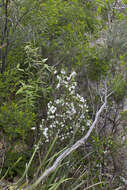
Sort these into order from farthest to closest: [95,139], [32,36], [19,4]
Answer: [32,36]
[19,4]
[95,139]

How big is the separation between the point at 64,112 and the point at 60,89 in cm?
30

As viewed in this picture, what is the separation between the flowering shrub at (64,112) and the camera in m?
2.48

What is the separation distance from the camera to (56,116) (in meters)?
2.53

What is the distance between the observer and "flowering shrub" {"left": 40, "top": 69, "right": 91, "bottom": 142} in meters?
2.48

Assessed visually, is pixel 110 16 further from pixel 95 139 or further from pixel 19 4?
pixel 95 139

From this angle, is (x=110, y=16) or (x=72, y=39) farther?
(x=110, y=16)

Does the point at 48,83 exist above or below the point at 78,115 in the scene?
above

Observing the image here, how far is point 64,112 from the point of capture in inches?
100

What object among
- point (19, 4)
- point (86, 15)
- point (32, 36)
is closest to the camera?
point (19, 4)

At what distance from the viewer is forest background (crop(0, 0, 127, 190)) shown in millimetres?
2414

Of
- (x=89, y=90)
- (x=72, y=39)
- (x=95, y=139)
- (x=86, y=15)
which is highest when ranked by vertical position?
(x=86, y=15)

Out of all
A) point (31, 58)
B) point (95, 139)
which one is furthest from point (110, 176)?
point (31, 58)

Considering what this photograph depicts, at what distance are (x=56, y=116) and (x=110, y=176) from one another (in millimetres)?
1025

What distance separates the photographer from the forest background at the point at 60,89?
95.0 inches
